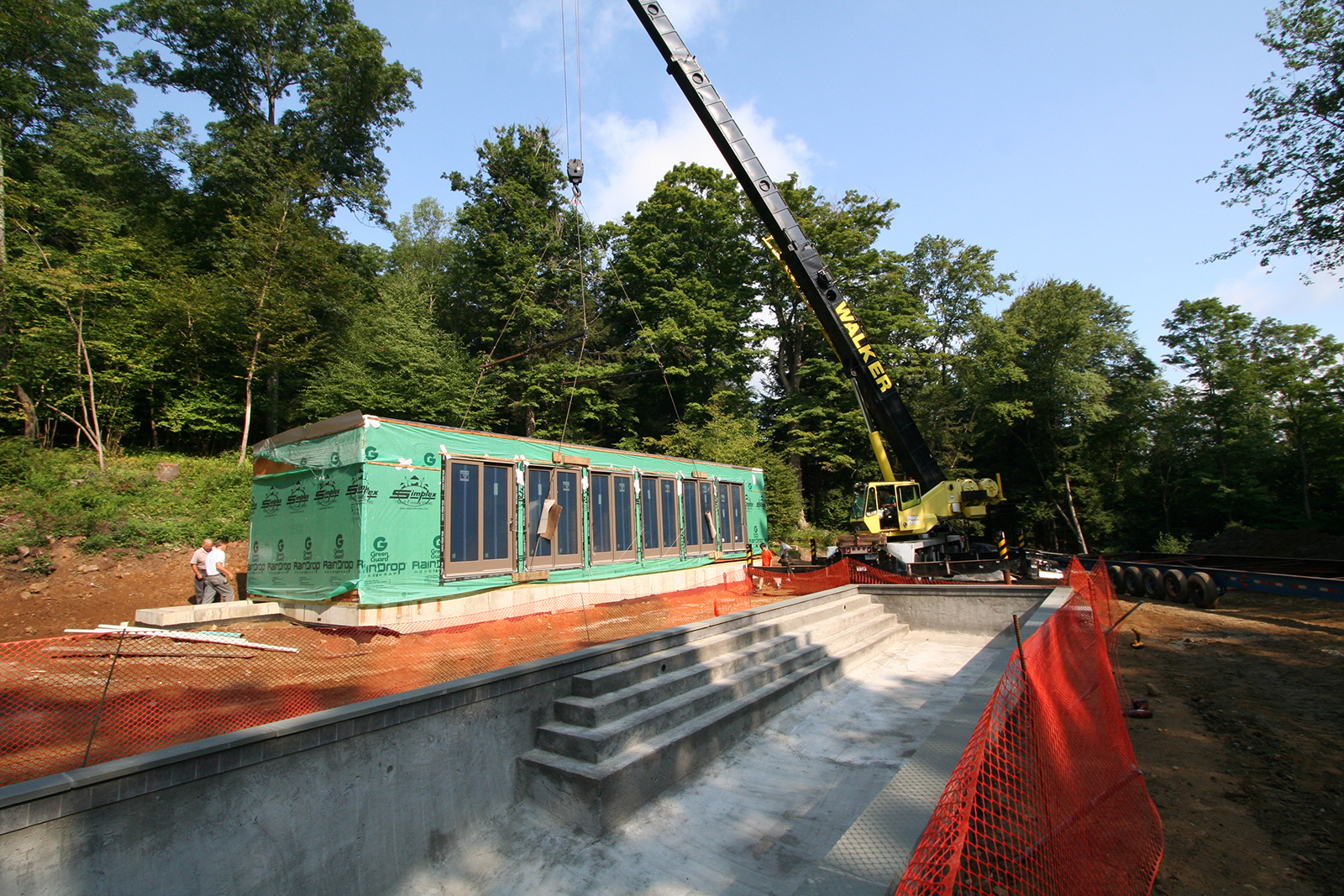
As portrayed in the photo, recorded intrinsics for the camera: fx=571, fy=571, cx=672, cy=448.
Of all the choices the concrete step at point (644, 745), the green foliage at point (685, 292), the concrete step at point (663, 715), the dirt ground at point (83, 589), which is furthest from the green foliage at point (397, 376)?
the concrete step at point (644, 745)

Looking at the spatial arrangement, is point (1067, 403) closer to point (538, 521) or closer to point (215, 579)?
point (538, 521)

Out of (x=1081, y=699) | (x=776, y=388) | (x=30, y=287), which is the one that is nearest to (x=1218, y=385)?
(x=776, y=388)

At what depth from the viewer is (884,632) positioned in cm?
908

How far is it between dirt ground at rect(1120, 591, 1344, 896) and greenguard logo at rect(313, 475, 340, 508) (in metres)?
9.76

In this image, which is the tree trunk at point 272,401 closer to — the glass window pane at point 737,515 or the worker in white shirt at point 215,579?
the worker in white shirt at point 215,579

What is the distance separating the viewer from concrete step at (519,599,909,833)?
381cm

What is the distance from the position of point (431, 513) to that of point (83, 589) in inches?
406

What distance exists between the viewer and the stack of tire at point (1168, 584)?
456 inches

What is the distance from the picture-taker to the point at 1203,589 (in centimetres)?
1158

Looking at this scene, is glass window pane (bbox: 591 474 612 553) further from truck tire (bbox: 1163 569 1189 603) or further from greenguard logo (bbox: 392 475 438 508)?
truck tire (bbox: 1163 569 1189 603)

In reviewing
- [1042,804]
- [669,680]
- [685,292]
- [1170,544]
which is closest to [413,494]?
[669,680]

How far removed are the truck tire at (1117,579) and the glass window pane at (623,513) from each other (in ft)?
37.6

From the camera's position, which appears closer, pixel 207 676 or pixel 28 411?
pixel 207 676

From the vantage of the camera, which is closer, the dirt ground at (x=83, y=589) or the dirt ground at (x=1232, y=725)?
the dirt ground at (x=1232, y=725)
